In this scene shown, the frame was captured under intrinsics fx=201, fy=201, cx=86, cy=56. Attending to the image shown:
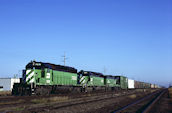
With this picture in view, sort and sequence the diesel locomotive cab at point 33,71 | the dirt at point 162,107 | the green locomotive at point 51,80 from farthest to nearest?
the diesel locomotive cab at point 33,71 < the green locomotive at point 51,80 < the dirt at point 162,107

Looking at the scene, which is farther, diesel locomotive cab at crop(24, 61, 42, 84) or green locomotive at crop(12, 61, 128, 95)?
diesel locomotive cab at crop(24, 61, 42, 84)

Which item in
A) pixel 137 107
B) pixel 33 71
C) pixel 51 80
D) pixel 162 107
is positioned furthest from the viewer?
pixel 51 80

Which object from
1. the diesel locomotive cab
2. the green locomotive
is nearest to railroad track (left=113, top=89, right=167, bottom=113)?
the green locomotive

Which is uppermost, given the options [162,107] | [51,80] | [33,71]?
[33,71]

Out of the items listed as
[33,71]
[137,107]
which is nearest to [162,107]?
[137,107]

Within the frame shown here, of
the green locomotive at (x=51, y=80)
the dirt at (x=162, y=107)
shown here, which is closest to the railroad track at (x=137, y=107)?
the dirt at (x=162, y=107)

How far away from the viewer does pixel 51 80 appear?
24719 millimetres

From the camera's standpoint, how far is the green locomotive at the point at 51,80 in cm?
Result: 2183

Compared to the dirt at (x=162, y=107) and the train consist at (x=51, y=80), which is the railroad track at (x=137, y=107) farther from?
the train consist at (x=51, y=80)

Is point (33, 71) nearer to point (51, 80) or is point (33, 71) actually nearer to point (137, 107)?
point (51, 80)

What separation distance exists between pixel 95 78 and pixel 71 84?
9.67 metres

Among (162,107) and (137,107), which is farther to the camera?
(162,107)

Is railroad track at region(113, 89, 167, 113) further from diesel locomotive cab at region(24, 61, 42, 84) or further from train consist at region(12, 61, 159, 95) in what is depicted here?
diesel locomotive cab at region(24, 61, 42, 84)

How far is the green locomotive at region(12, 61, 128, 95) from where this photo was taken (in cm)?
2183
